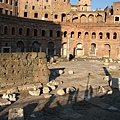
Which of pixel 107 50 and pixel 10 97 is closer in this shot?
pixel 10 97

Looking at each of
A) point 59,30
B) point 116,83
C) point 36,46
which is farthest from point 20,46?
point 116,83

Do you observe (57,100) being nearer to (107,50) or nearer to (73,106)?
(73,106)

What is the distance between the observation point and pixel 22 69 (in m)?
16.2

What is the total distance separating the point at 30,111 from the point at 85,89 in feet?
20.0

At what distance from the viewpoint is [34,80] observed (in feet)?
55.9

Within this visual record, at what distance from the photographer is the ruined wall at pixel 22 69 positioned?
15086 mm

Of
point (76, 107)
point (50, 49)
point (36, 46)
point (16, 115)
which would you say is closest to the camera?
point (16, 115)

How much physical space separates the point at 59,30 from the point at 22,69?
998 inches

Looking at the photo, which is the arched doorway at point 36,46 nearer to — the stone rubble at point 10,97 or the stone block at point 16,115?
the stone rubble at point 10,97

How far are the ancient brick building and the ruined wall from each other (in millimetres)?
17592

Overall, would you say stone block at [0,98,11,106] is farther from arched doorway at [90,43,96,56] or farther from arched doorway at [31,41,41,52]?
arched doorway at [90,43,96,56]

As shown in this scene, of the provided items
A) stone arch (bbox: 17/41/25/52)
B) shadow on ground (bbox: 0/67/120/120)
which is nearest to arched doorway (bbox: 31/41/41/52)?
stone arch (bbox: 17/41/25/52)

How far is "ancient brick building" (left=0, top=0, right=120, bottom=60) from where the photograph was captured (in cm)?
3584

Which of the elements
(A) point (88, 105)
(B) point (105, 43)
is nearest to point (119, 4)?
(B) point (105, 43)
